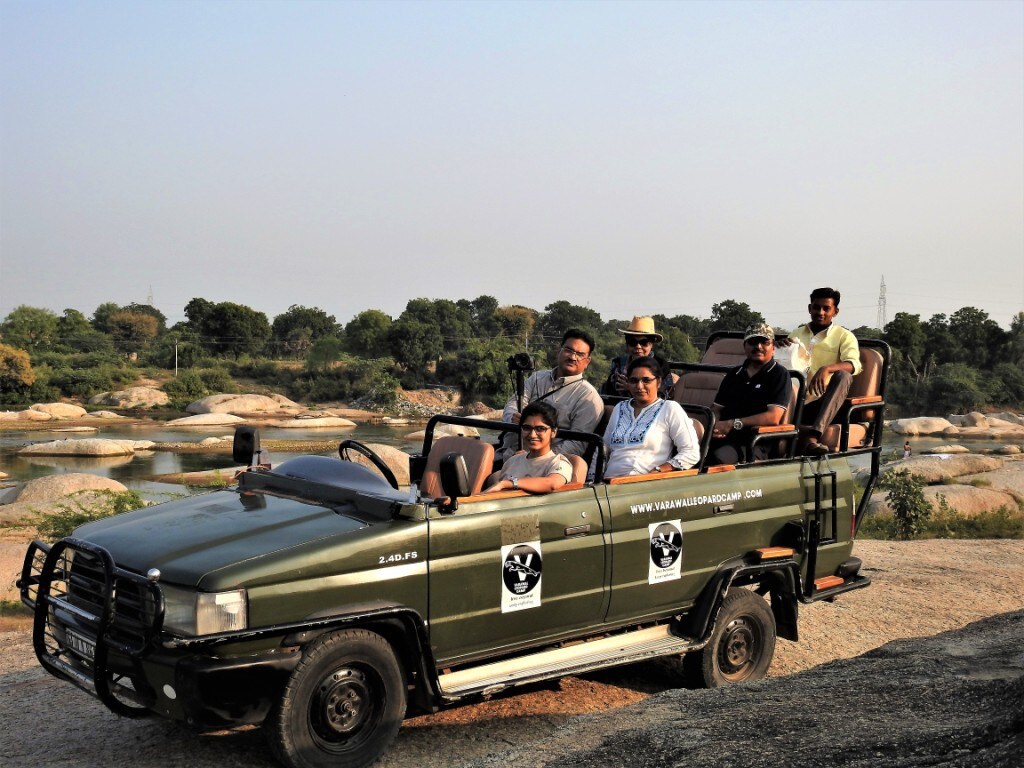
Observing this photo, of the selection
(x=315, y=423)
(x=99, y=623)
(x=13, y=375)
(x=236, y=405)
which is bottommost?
(x=315, y=423)

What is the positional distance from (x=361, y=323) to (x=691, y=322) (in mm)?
28081

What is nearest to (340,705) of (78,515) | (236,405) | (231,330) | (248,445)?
(248,445)

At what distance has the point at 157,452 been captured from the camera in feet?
144

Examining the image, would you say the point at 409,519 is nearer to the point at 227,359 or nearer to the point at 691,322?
the point at 227,359

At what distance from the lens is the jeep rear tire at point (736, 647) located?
6801 mm

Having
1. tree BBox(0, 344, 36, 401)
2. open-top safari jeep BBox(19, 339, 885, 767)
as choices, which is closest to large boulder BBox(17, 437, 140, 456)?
tree BBox(0, 344, 36, 401)

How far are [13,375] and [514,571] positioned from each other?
6293 centimetres

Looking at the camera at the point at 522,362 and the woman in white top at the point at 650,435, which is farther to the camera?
the woman in white top at the point at 650,435

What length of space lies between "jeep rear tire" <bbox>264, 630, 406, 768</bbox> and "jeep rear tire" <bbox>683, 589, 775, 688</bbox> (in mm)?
2355

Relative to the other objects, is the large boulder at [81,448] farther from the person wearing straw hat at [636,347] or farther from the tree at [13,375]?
the person wearing straw hat at [636,347]

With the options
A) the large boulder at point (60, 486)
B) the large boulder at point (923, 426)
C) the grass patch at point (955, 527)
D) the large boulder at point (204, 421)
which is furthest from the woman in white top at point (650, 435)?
the large boulder at point (923, 426)

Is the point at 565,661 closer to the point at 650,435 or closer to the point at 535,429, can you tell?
the point at 535,429

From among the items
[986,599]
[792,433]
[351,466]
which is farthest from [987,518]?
[351,466]

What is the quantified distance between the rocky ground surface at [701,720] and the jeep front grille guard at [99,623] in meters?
0.60
